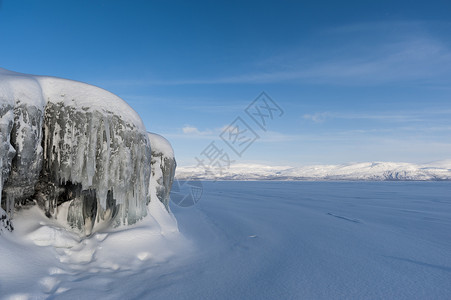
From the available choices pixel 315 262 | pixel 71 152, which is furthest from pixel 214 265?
pixel 71 152

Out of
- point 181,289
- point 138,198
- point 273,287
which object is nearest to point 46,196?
point 138,198

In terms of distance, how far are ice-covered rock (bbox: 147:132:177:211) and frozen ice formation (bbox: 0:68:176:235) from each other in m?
1.93

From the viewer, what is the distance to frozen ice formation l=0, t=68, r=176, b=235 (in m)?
5.71

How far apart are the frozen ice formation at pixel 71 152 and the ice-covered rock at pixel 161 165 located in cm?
193

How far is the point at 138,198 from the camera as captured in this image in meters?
7.64

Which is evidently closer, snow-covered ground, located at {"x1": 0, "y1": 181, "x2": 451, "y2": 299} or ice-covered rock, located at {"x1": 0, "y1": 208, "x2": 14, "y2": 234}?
snow-covered ground, located at {"x1": 0, "y1": 181, "x2": 451, "y2": 299}

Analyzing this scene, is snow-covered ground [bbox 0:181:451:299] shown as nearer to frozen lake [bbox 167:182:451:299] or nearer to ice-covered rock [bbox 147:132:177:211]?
frozen lake [bbox 167:182:451:299]

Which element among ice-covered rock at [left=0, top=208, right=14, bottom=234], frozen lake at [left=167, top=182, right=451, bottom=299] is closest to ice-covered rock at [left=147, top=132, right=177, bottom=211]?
frozen lake at [left=167, top=182, right=451, bottom=299]

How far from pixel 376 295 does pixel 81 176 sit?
676cm

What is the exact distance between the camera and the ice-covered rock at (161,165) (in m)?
9.77

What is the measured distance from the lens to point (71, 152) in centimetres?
646

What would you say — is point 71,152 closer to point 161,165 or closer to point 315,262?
point 161,165

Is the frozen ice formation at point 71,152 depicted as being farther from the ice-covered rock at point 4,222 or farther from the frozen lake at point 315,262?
the frozen lake at point 315,262

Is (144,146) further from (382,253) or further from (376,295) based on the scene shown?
(382,253)
